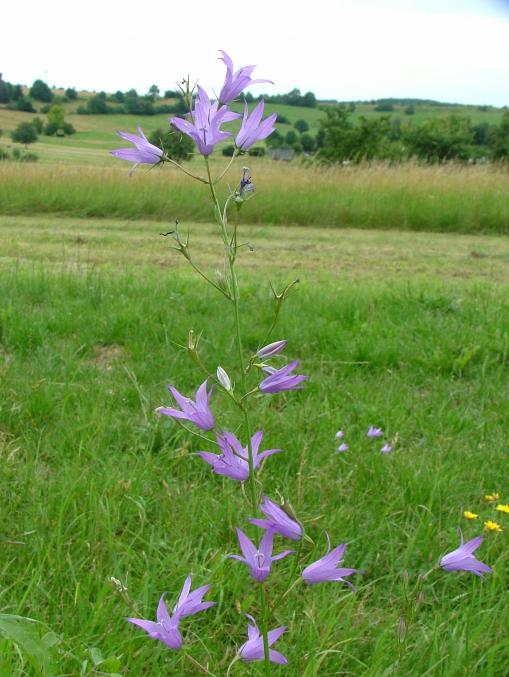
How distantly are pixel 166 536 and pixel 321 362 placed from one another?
141 cm

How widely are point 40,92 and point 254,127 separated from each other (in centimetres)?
2761

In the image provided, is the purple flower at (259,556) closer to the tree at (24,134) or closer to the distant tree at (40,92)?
the tree at (24,134)

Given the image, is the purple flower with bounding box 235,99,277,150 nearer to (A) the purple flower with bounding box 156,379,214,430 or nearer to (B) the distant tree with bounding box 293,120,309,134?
(A) the purple flower with bounding box 156,379,214,430

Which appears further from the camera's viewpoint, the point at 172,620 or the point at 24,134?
the point at 24,134

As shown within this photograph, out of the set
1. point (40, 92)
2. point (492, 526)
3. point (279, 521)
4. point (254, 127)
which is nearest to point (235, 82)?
point (254, 127)

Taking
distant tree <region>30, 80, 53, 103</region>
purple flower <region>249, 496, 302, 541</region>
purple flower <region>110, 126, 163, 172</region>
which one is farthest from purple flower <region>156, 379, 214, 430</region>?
distant tree <region>30, 80, 53, 103</region>

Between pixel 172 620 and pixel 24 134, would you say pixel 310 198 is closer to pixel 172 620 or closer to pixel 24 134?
pixel 24 134

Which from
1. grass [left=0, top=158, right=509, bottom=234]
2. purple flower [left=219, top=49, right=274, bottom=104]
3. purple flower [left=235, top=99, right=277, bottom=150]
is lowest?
grass [left=0, top=158, right=509, bottom=234]

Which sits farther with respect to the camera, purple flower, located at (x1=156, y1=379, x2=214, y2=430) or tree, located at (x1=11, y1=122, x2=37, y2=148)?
tree, located at (x1=11, y1=122, x2=37, y2=148)

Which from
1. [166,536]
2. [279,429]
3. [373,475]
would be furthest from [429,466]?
[166,536]

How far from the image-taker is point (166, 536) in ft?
6.20

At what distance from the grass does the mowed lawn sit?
229 inches

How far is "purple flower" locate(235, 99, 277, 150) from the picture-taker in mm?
1007

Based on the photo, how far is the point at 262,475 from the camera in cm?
215
